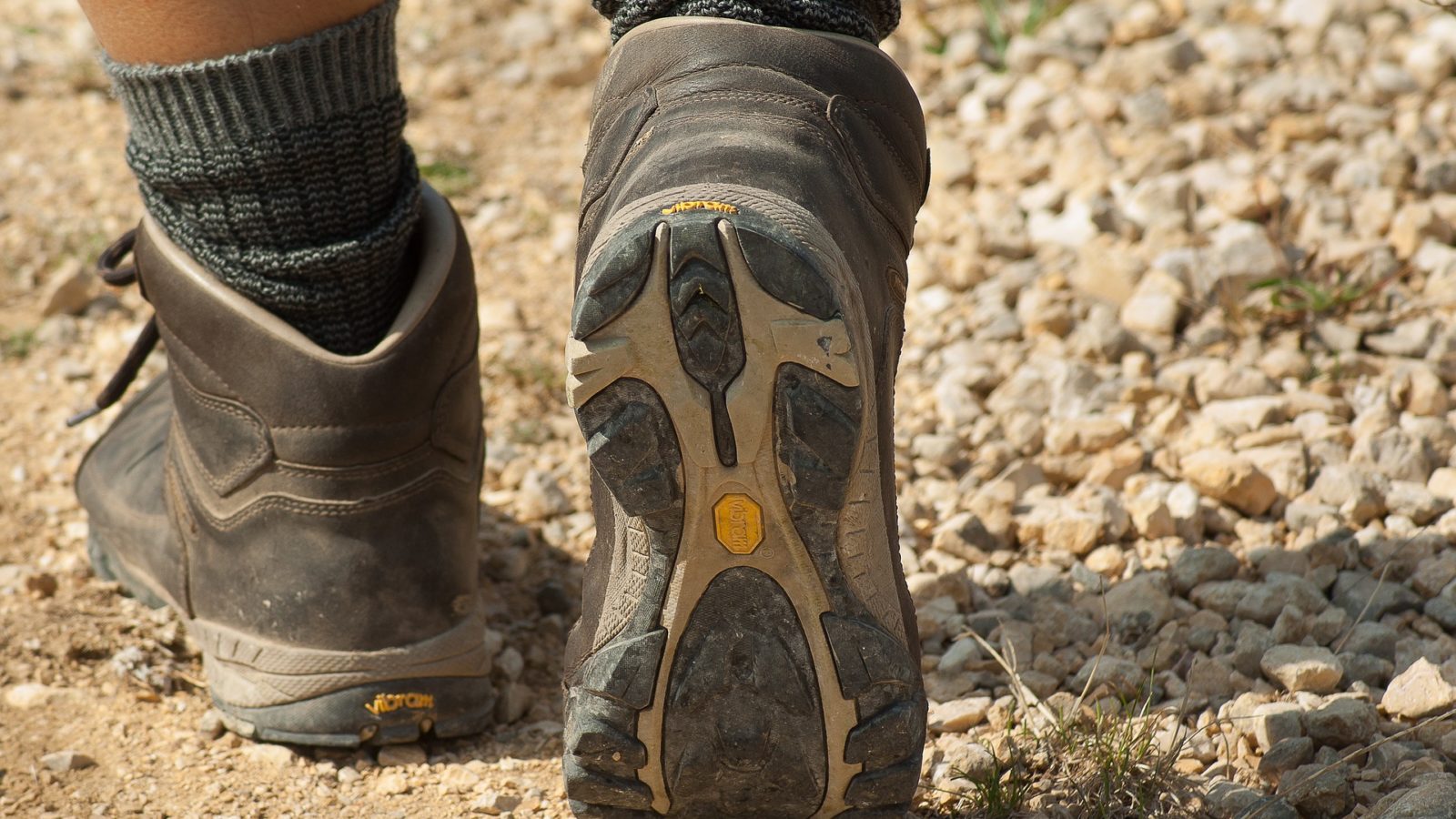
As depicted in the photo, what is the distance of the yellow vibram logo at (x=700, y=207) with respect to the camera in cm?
133

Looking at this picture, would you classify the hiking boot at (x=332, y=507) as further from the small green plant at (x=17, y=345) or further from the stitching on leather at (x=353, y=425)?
the small green plant at (x=17, y=345)

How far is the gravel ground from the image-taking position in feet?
5.85

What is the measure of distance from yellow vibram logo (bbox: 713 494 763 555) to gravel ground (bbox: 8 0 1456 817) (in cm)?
42

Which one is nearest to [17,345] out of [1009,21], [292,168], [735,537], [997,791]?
[292,168]

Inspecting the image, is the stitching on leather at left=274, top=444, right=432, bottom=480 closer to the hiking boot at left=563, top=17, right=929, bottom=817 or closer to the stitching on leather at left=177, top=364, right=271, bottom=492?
the stitching on leather at left=177, top=364, right=271, bottom=492

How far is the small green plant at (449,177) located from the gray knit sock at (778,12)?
77.0 inches

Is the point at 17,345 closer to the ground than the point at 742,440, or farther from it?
closer to the ground

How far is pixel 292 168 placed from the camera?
5.99 feet

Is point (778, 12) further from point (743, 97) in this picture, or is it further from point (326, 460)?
point (326, 460)

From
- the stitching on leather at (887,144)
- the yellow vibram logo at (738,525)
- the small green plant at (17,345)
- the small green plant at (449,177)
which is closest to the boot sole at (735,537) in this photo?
the yellow vibram logo at (738,525)

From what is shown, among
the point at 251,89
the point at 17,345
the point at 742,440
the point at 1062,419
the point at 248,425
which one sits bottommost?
the point at 17,345

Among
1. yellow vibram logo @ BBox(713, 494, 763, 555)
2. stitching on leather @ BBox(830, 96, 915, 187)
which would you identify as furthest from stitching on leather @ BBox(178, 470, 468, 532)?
stitching on leather @ BBox(830, 96, 915, 187)

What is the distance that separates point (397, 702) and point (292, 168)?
695 millimetres

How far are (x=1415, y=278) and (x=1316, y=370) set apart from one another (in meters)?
0.35
